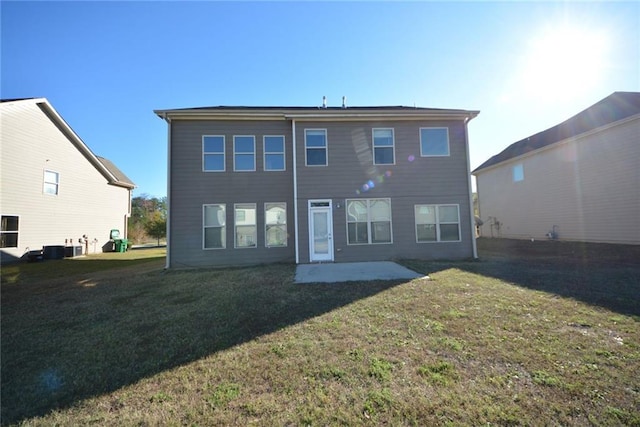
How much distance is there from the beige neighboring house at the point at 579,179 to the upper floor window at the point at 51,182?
2641cm

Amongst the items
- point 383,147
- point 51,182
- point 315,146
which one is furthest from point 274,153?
point 51,182

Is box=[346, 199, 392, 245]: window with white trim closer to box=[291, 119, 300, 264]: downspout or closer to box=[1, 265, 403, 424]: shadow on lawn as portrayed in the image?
box=[291, 119, 300, 264]: downspout

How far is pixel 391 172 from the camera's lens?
1044 cm

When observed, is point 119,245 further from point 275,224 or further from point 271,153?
point 271,153

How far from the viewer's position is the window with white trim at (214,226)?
10.1 meters

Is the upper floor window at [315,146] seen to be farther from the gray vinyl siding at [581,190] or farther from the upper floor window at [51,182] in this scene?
the upper floor window at [51,182]

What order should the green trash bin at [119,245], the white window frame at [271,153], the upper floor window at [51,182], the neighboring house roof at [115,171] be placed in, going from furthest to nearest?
the neighboring house roof at [115,171], the green trash bin at [119,245], the upper floor window at [51,182], the white window frame at [271,153]

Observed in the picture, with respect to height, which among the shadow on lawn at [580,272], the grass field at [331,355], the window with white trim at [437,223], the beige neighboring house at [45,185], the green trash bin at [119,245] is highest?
the beige neighboring house at [45,185]

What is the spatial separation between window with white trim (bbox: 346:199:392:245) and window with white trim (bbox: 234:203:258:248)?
3.54m

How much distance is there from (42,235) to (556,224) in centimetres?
2668

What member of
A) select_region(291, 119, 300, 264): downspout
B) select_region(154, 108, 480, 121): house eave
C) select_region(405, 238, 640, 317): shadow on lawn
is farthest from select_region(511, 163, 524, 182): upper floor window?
select_region(291, 119, 300, 264): downspout

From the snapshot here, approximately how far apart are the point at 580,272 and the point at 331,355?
8082mm

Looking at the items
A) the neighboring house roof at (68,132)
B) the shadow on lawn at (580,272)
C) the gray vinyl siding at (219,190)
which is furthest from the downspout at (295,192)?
the neighboring house roof at (68,132)

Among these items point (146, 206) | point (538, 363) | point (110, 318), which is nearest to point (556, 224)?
point (538, 363)
